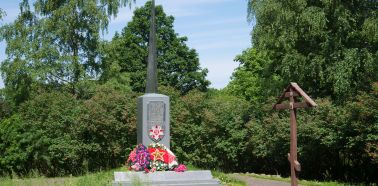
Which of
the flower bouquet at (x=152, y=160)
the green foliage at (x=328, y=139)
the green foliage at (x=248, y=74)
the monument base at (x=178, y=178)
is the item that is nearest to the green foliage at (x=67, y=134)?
the green foliage at (x=328, y=139)

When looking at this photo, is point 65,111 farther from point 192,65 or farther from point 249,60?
point 249,60

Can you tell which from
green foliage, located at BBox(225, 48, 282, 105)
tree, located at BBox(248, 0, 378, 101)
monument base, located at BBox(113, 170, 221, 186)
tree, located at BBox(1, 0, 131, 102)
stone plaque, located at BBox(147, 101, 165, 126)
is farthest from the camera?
green foliage, located at BBox(225, 48, 282, 105)

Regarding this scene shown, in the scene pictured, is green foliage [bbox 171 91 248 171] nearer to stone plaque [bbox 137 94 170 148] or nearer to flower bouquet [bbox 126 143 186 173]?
stone plaque [bbox 137 94 170 148]

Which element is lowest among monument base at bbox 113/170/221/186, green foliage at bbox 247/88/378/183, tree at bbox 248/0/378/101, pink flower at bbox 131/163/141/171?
monument base at bbox 113/170/221/186

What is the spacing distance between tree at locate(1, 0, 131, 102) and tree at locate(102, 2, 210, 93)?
9.04 meters

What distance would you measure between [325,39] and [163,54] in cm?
2008

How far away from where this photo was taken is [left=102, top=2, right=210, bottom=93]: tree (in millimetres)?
38406

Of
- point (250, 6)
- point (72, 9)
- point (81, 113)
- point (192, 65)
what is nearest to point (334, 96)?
point (250, 6)

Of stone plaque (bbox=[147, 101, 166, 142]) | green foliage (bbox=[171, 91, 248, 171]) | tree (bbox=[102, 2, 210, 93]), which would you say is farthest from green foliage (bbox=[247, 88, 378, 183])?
tree (bbox=[102, 2, 210, 93])

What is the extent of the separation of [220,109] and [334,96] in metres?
5.06

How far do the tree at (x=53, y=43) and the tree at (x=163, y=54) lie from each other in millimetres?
9040

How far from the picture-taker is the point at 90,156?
24672 millimetres

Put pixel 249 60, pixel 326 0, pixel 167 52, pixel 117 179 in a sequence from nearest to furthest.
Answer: pixel 117 179 < pixel 326 0 < pixel 167 52 < pixel 249 60

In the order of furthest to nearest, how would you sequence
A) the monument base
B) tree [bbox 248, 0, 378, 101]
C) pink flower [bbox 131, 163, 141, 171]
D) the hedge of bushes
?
the hedge of bushes → tree [bbox 248, 0, 378, 101] → pink flower [bbox 131, 163, 141, 171] → the monument base
